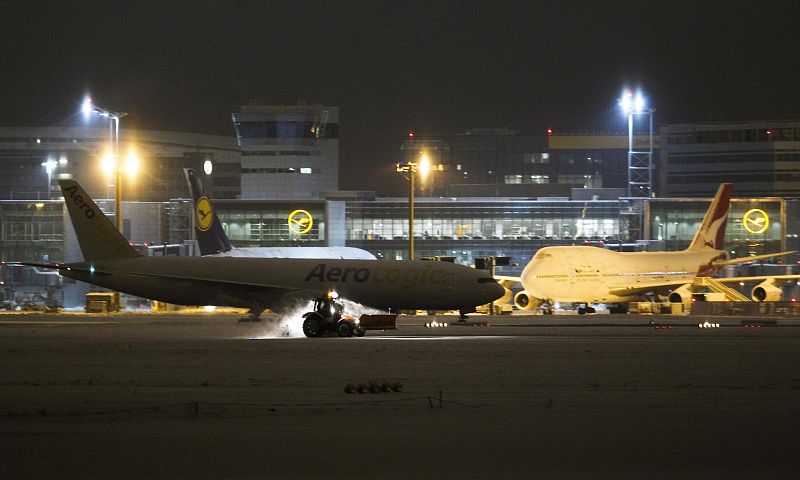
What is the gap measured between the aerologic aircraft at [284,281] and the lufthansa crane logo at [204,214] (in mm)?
26650

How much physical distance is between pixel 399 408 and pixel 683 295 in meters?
59.3

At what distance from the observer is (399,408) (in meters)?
24.0

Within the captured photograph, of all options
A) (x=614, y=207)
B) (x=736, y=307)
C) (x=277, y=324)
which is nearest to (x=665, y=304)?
(x=736, y=307)

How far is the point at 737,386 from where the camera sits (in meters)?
28.8

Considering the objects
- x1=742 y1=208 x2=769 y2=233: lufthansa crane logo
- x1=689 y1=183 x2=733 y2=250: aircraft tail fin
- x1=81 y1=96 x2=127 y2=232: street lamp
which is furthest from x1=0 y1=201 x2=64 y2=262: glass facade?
x1=742 y1=208 x2=769 y2=233: lufthansa crane logo

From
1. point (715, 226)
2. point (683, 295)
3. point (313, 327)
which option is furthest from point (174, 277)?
point (715, 226)

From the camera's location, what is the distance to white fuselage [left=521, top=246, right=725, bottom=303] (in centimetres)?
7600

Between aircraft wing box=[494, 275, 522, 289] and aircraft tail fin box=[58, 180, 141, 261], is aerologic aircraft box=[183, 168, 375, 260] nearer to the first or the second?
aircraft wing box=[494, 275, 522, 289]

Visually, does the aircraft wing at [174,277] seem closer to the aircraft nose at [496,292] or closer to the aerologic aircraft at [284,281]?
the aerologic aircraft at [284,281]

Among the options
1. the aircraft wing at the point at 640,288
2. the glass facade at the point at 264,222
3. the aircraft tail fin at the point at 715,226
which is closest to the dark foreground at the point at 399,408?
the aircraft wing at the point at 640,288

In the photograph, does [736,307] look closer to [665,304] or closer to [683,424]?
[665,304]

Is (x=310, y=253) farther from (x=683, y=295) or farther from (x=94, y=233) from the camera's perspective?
(x=94, y=233)

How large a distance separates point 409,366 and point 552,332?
1879 centimetres

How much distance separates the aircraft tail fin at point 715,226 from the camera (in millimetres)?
89750
